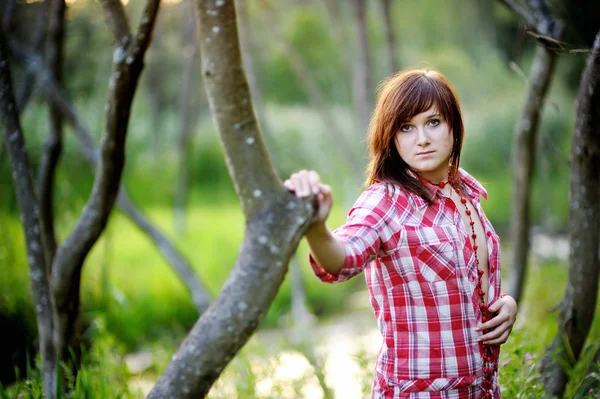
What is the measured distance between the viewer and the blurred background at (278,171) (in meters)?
2.73

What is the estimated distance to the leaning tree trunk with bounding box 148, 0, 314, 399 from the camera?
1.09 meters

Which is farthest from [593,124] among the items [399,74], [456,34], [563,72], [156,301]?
[456,34]

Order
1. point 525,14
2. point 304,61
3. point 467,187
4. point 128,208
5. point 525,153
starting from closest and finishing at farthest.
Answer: point 467,187
point 525,14
point 525,153
point 128,208
point 304,61

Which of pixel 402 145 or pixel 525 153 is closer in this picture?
pixel 402 145

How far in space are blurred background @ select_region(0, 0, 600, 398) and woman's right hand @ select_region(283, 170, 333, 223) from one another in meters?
0.78

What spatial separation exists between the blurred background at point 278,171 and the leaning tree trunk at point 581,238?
0.13m

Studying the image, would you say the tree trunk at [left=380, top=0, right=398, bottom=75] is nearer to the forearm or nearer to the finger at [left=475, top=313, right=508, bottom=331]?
the finger at [left=475, top=313, right=508, bottom=331]

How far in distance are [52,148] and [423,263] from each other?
5.85 feet

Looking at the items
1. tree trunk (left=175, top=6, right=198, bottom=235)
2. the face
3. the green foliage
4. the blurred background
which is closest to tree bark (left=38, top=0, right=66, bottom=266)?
the blurred background

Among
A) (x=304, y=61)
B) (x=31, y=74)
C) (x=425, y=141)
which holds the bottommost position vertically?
(x=425, y=141)

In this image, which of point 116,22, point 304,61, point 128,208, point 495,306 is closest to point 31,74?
point 128,208

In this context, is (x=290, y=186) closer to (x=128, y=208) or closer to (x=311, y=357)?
(x=311, y=357)

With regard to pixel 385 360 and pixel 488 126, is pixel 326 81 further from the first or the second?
pixel 385 360

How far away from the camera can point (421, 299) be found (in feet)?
4.20
